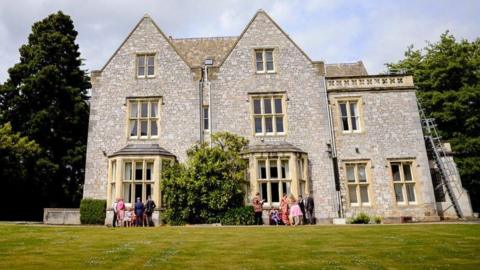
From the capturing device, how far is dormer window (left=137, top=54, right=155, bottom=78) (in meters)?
23.4

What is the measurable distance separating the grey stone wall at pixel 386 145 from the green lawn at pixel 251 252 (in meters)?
9.91

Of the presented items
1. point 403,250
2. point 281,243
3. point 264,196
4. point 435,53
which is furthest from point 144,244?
point 435,53

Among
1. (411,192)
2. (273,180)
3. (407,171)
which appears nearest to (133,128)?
(273,180)

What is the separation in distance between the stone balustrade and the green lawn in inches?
513

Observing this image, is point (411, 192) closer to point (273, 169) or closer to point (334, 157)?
point (334, 157)

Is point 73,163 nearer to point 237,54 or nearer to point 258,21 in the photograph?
point 237,54

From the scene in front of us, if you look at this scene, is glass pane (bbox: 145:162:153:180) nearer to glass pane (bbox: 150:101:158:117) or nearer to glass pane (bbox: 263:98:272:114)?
glass pane (bbox: 150:101:158:117)

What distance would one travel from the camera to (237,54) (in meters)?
23.5

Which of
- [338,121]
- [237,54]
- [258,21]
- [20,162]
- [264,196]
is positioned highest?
[258,21]

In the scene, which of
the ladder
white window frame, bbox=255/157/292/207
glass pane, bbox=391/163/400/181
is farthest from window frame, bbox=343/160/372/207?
the ladder

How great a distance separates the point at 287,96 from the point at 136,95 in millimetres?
9211

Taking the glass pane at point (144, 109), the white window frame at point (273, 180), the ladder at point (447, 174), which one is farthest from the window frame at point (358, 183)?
the glass pane at point (144, 109)

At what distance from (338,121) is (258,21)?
8348 mm

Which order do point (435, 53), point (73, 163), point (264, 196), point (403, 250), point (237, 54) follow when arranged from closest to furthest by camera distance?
point (403, 250), point (264, 196), point (237, 54), point (73, 163), point (435, 53)
